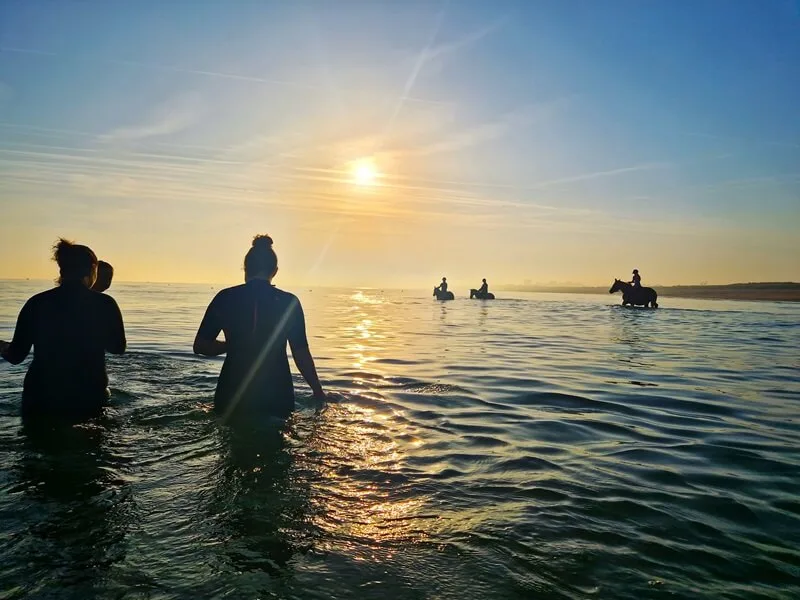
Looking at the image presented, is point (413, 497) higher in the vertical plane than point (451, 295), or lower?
lower

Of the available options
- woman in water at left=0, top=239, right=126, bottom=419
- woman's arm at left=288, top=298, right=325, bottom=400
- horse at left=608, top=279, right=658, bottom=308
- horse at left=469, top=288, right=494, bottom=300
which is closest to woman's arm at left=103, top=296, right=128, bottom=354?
woman in water at left=0, top=239, right=126, bottom=419

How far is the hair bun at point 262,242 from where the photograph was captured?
6.49 m

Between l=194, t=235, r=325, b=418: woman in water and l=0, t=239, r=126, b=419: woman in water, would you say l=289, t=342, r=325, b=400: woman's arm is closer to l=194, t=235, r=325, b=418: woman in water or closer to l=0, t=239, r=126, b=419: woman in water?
l=194, t=235, r=325, b=418: woman in water

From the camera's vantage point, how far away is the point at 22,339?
5.92 m

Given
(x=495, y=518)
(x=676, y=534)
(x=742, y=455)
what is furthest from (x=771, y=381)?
(x=495, y=518)

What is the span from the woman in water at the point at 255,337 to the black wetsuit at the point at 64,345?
119 cm

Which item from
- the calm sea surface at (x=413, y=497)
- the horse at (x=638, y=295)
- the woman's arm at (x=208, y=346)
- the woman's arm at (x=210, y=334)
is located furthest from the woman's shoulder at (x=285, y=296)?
the horse at (x=638, y=295)

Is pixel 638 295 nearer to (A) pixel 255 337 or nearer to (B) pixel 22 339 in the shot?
(A) pixel 255 337

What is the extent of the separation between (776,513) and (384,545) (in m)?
3.38

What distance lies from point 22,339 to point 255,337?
263cm

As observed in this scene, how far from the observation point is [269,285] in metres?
6.50

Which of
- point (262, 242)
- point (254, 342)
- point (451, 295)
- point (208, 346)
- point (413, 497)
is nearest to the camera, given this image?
point (413, 497)

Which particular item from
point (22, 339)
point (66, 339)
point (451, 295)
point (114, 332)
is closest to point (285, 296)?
point (114, 332)

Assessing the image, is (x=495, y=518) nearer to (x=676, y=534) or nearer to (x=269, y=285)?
(x=676, y=534)
